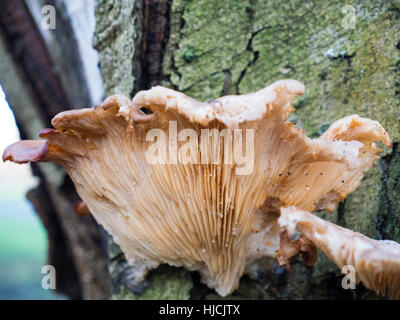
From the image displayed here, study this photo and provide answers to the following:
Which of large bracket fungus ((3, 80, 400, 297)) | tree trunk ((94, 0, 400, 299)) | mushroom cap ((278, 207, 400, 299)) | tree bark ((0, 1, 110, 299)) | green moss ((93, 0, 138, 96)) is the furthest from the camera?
tree bark ((0, 1, 110, 299))

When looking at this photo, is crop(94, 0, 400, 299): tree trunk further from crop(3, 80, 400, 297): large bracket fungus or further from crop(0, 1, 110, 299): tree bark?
crop(0, 1, 110, 299): tree bark

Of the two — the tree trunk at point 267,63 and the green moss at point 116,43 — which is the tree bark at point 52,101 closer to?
the green moss at point 116,43

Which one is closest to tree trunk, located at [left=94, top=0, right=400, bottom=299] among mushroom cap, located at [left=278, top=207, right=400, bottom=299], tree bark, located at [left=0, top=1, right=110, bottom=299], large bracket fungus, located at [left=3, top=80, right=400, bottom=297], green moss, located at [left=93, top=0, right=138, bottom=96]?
green moss, located at [left=93, top=0, right=138, bottom=96]

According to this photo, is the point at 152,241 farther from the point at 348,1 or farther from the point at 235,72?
the point at 348,1

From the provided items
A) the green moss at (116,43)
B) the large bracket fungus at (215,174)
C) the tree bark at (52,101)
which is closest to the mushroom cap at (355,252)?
the large bracket fungus at (215,174)

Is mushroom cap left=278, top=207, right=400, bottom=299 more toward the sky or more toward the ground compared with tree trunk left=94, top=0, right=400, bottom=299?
more toward the ground

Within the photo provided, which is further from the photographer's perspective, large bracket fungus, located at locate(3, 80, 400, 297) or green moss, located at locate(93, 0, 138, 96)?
green moss, located at locate(93, 0, 138, 96)

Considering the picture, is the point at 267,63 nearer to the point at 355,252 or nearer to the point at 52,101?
the point at 355,252

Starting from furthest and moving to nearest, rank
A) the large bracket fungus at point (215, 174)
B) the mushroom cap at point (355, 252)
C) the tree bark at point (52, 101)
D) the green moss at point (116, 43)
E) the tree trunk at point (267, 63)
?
A: the tree bark at point (52, 101)
the green moss at point (116, 43)
the tree trunk at point (267, 63)
the large bracket fungus at point (215, 174)
the mushroom cap at point (355, 252)
